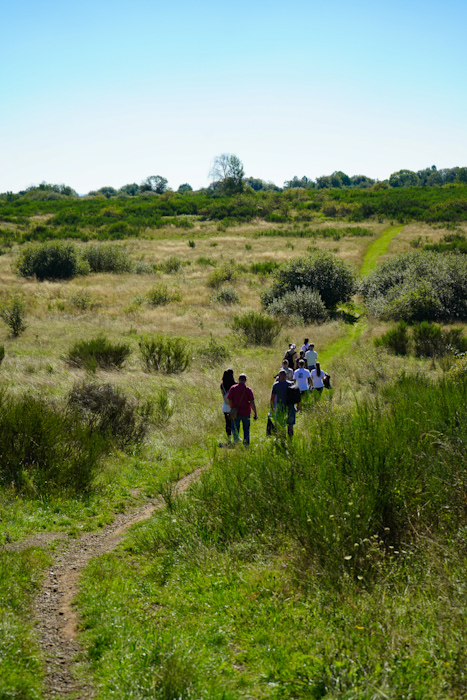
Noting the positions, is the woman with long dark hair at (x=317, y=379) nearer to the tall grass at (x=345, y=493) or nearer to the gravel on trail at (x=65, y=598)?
the tall grass at (x=345, y=493)

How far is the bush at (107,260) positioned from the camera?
34.6m

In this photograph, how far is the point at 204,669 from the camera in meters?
3.78

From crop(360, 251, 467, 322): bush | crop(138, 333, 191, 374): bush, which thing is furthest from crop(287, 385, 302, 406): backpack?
crop(360, 251, 467, 322): bush

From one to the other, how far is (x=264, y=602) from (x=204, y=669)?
3.25 ft

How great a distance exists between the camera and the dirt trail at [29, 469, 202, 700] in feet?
12.6

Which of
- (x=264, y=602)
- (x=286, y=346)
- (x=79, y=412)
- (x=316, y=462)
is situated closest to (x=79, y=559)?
(x=264, y=602)

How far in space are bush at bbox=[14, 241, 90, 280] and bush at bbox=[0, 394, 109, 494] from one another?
25573 mm

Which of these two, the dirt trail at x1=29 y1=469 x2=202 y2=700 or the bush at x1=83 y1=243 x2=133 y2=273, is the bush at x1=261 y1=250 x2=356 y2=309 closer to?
the bush at x1=83 y1=243 x2=133 y2=273

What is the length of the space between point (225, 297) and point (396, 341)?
1033 centimetres

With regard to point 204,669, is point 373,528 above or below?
above

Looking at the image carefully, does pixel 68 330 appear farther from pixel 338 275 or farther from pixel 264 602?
pixel 264 602

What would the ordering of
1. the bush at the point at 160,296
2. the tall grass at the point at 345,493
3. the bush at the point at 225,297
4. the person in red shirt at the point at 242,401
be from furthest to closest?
the bush at the point at 225,297
the bush at the point at 160,296
the person in red shirt at the point at 242,401
the tall grass at the point at 345,493

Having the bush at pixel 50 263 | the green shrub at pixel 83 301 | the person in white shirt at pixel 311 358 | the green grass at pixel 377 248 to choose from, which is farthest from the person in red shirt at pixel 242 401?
the green grass at pixel 377 248

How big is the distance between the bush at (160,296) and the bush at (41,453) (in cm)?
1741
